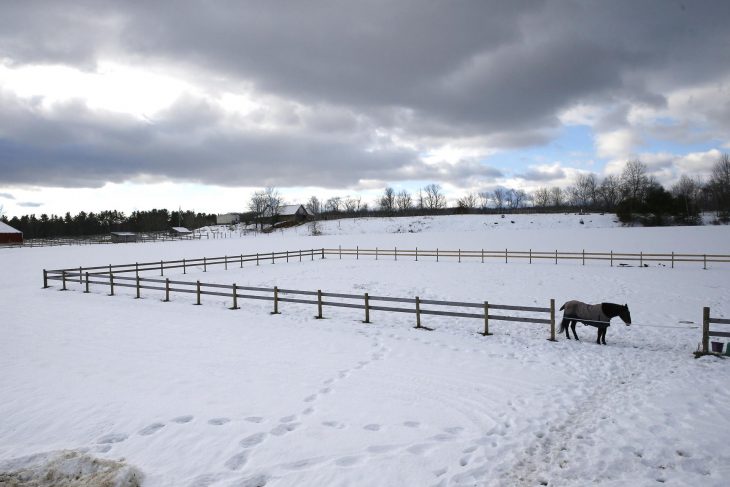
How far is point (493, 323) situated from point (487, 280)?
33.0ft

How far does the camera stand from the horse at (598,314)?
10.7 metres

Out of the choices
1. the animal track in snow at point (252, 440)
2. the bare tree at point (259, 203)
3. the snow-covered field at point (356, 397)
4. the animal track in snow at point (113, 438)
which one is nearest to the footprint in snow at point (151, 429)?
the snow-covered field at point (356, 397)

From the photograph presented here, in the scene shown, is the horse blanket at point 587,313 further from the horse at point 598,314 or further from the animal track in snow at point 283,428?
the animal track in snow at point 283,428

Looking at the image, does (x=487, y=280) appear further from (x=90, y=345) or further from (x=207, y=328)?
(x=90, y=345)

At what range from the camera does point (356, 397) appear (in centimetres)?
700

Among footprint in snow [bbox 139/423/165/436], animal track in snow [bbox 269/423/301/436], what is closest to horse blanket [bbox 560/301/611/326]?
animal track in snow [bbox 269/423/301/436]

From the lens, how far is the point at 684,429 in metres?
5.77

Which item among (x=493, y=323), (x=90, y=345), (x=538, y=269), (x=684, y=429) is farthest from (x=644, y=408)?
(x=538, y=269)

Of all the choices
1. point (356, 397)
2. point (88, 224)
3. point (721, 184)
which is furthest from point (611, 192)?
point (88, 224)

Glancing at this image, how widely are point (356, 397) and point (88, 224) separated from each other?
152 meters

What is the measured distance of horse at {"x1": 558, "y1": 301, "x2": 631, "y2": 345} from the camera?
10.7 meters

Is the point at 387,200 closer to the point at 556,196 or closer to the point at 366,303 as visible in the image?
the point at 556,196

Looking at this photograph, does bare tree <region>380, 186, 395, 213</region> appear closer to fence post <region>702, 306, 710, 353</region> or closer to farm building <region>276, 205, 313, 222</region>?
farm building <region>276, 205, 313, 222</region>

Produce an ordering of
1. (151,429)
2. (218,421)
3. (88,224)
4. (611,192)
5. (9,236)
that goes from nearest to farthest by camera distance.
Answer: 1. (151,429)
2. (218,421)
3. (9,236)
4. (611,192)
5. (88,224)
